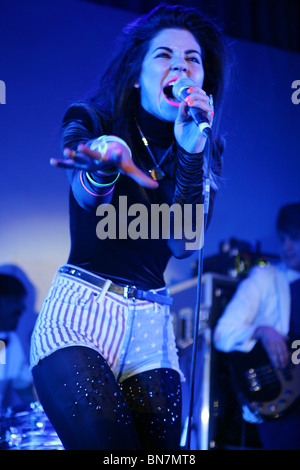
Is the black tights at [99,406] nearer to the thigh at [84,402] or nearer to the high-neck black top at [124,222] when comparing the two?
the thigh at [84,402]

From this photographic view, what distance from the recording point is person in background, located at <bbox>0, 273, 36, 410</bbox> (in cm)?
198

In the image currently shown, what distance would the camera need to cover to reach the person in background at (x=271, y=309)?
2.34 m

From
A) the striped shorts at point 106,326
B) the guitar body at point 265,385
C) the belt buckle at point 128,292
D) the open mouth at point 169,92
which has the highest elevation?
the open mouth at point 169,92

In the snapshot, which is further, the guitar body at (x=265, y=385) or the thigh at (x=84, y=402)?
the guitar body at (x=265, y=385)

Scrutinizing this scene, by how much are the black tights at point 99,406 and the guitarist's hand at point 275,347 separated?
1.06 meters

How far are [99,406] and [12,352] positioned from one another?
2.99 feet

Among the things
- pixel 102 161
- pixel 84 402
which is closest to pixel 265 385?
pixel 84 402

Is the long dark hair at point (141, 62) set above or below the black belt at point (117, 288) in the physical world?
above

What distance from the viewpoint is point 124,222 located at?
4.95 ft

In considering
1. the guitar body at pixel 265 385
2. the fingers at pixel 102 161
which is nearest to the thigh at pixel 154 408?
the fingers at pixel 102 161

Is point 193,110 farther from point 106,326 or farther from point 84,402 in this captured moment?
point 84,402

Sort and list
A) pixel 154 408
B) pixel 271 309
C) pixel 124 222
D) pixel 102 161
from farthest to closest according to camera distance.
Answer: pixel 271 309, pixel 124 222, pixel 154 408, pixel 102 161

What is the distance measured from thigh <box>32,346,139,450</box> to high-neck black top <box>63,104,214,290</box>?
0.29 metres

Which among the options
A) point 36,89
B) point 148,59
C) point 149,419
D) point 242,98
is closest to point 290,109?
point 242,98
